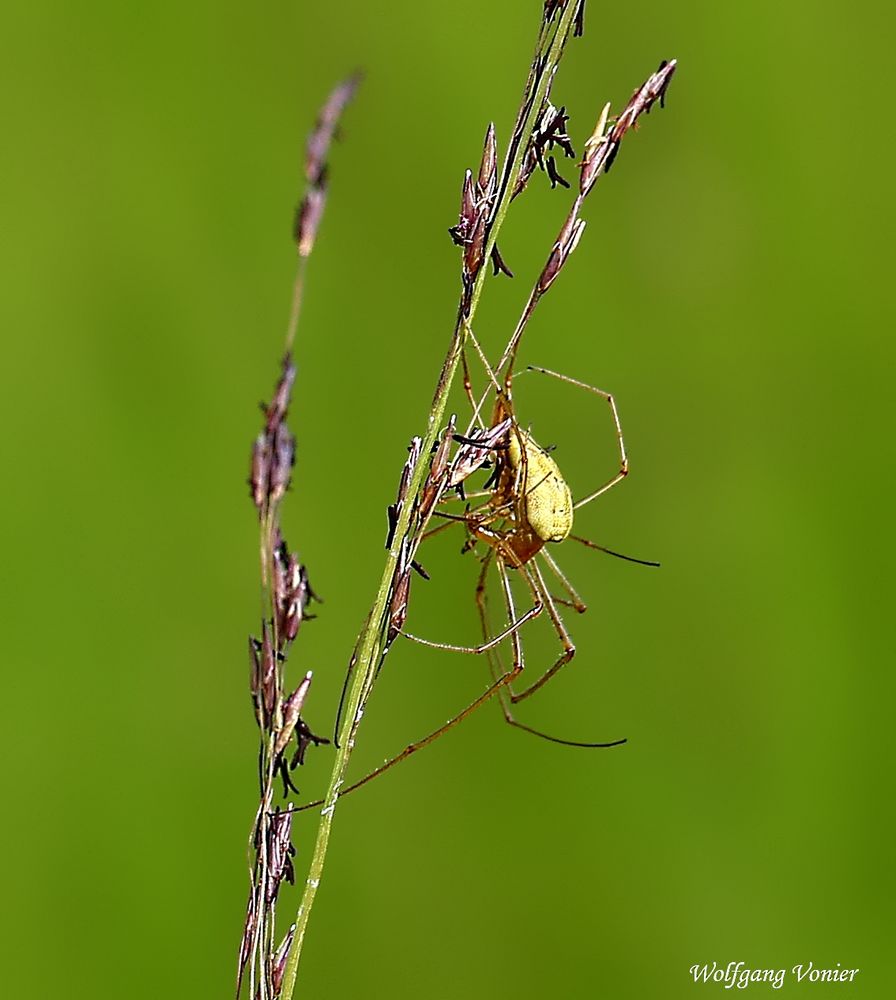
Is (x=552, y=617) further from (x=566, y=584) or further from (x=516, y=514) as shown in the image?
(x=516, y=514)

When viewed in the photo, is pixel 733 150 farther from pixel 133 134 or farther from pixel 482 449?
pixel 482 449

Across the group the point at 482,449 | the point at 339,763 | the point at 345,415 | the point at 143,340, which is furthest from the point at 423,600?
the point at 339,763

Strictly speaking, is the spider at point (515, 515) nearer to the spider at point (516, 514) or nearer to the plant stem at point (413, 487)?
the spider at point (516, 514)

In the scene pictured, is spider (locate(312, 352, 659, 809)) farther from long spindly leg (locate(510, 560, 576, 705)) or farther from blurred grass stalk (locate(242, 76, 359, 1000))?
blurred grass stalk (locate(242, 76, 359, 1000))

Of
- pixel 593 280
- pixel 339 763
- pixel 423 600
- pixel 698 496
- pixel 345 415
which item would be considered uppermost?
pixel 593 280

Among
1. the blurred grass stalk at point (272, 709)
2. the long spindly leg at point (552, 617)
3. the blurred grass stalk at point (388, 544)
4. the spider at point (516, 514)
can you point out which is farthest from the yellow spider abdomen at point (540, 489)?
the blurred grass stalk at point (272, 709)

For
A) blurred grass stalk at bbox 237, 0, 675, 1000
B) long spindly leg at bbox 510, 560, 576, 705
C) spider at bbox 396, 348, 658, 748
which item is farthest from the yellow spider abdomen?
blurred grass stalk at bbox 237, 0, 675, 1000
